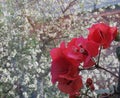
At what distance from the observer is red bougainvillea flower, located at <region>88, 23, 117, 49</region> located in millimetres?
888

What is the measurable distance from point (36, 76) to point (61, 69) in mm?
2596

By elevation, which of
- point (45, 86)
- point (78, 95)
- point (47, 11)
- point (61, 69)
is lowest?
point (45, 86)

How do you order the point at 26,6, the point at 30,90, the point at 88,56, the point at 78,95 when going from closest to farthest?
the point at 88,56 < the point at 78,95 < the point at 30,90 < the point at 26,6

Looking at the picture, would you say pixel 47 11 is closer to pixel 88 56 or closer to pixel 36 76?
pixel 36 76

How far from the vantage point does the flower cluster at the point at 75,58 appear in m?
0.85

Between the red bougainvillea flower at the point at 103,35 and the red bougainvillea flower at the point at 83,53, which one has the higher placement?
the red bougainvillea flower at the point at 103,35

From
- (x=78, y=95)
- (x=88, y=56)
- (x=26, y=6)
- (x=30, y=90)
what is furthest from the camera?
(x=26, y=6)

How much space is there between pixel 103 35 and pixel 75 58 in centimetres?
11

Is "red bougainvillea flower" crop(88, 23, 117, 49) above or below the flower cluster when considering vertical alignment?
above

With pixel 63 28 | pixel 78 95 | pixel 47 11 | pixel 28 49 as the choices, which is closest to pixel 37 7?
pixel 47 11

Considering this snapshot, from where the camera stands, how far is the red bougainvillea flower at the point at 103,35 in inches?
34.9

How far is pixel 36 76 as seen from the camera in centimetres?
345

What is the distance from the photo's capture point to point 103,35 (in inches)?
35.2

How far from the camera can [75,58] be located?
84cm
